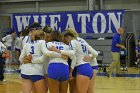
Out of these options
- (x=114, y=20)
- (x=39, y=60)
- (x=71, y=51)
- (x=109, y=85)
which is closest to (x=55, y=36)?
(x=71, y=51)

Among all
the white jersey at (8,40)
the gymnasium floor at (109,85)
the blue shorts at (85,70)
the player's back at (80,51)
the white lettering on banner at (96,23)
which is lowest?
the gymnasium floor at (109,85)

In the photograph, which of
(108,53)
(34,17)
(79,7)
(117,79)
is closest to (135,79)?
(117,79)

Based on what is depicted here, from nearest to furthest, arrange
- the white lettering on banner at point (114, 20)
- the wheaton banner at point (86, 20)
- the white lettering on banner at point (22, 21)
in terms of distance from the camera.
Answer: the white lettering on banner at point (114, 20) → the wheaton banner at point (86, 20) → the white lettering on banner at point (22, 21)

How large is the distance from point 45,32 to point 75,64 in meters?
0.80

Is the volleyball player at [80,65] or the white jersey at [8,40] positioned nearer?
the volleyball player at [80,65]

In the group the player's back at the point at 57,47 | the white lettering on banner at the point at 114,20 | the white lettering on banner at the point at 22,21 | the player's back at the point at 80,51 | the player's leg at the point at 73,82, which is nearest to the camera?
the player's back at the point at 57,47

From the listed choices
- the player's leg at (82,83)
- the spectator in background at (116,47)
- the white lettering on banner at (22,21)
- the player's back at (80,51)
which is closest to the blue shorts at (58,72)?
the player's leg at (82,83)

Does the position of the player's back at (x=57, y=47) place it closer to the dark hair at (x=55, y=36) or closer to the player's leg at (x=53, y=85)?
the dark hair at (x=55, y=36)

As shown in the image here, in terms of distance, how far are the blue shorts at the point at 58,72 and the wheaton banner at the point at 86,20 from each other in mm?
10947

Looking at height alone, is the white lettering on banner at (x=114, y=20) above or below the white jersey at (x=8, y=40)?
above

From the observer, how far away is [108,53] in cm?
1808

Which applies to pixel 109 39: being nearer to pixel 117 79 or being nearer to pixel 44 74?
pixel 117 79

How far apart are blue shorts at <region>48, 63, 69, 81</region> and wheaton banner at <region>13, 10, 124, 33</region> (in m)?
10.9

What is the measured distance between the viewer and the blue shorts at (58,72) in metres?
6.05
